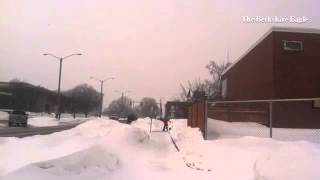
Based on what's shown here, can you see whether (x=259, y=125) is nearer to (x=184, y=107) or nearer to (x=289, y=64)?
(x=289, y=64)

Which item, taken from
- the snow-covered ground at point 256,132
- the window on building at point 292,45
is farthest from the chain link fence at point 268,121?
the window on building at point 292,45

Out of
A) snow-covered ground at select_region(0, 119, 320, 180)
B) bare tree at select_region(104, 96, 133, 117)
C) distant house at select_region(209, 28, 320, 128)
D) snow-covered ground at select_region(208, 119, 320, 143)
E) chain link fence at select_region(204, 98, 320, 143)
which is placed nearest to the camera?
snow-covered ground at select_region(0, 119, 320, 180)

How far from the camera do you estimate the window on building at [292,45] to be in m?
31.7

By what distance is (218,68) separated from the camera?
97.0 m

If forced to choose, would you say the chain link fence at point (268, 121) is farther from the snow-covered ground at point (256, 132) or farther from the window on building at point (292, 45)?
the window on building at point (292, 45)

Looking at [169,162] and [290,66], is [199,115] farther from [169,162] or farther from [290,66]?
[290,66]

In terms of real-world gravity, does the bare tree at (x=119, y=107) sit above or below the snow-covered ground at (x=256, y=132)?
above

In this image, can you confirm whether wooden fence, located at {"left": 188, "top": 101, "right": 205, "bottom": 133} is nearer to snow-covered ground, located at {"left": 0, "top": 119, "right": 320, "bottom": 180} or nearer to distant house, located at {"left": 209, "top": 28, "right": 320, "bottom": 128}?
snow-covered ground, located at {"left": 0, "top": 119, "right": 320, "bottom": 180}

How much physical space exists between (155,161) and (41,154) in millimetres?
3483

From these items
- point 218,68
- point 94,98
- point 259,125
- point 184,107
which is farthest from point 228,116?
point 94,98

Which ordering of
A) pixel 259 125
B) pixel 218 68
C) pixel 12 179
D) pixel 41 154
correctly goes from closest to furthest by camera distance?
1. pixel 12 179
2. pixel 41 154
3. pixel 259 125
4. pixel 218 68

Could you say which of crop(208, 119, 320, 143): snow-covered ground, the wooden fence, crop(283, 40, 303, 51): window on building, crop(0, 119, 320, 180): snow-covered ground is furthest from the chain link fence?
crop(283, 40, 303, 51): window on building

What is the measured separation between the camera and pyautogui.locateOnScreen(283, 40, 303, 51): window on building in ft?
104

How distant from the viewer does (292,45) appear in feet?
105
